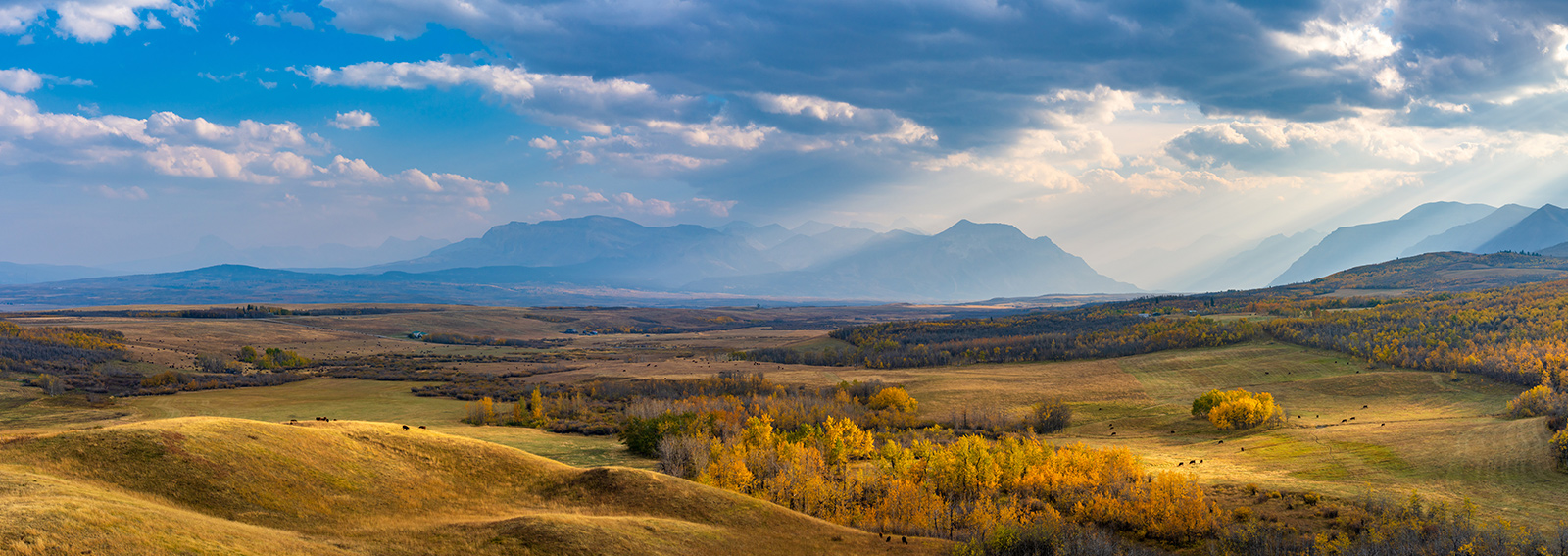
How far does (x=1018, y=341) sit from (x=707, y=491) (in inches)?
4095

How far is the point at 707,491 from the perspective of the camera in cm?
2331

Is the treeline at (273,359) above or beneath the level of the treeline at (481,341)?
above

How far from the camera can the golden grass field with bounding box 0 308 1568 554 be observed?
1700cm

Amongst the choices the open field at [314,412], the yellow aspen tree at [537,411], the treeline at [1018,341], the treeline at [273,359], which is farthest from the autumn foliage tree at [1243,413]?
the treeline at [273,359]

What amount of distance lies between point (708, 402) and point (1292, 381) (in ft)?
182

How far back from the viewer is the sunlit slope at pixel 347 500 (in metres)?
14.1

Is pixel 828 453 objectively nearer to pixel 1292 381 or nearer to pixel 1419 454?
pixel 1419 454

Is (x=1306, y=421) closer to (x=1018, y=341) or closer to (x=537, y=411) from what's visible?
(x=537, y=411)

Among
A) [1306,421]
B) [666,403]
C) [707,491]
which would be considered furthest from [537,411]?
[1306,421]

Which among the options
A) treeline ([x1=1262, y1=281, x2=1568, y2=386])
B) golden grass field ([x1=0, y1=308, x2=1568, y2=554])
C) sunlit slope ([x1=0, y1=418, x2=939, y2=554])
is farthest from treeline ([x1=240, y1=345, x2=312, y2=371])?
treeline ([x1=1262, y1=281, x2=1568, y2=386])

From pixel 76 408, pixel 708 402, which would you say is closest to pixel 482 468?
pixel 708 402

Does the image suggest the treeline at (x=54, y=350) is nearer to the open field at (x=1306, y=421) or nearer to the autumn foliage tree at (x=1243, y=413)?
the open field at (x=1306, y=421)

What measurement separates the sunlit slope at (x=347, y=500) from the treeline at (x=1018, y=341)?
293 feet

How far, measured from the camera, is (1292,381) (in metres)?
67.8
